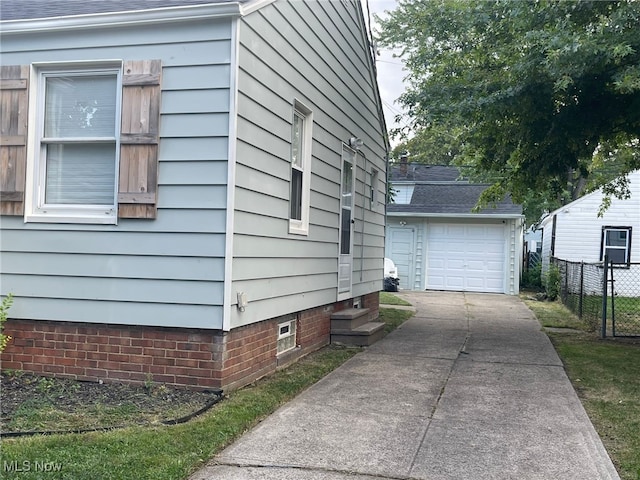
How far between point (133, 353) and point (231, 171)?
1.87m

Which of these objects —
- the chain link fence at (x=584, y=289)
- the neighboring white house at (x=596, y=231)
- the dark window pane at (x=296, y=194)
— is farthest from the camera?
the neighboring white house at (x=596, y=231)

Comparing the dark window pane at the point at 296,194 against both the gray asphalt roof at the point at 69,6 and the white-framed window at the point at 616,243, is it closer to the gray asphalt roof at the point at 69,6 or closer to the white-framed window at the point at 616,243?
the gray asphalt roof at the point at 69,6

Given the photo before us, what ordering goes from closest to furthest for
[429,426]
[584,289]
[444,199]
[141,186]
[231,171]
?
[429,426], [231,171], [141,186], [584,289], [444,199]

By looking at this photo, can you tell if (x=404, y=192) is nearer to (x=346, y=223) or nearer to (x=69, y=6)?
(x=346, y=223)

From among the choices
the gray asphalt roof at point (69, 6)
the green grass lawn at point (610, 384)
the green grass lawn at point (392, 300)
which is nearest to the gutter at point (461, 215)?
the green grass lawn at point (392, 300)

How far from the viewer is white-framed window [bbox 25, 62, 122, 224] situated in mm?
5484

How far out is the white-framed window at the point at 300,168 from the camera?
6.91 metres

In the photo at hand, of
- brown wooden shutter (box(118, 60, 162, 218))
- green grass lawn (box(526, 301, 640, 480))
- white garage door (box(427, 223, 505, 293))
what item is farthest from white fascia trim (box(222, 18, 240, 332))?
white garage door (box(427, 223, 505, 293))

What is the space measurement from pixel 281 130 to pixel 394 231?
1360 centimetres

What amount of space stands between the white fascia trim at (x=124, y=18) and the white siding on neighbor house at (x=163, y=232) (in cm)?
7

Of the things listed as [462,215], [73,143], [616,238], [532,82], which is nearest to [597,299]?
[532,82]

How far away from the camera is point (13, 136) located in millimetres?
5531

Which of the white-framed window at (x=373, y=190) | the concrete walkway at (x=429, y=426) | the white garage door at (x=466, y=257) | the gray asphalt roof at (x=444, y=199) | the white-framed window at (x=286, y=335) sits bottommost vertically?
the concrete walkway at (x=429, y=426)

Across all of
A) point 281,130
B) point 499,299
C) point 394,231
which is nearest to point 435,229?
point 394,231
